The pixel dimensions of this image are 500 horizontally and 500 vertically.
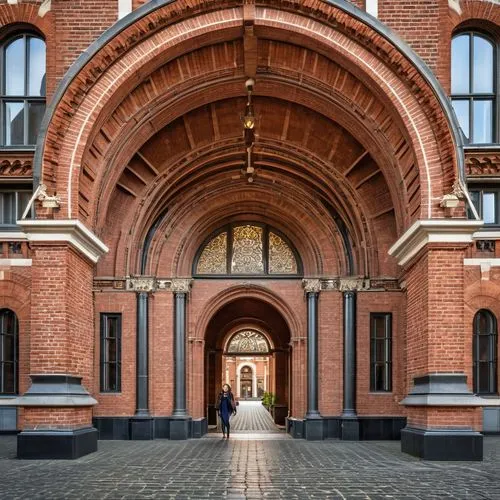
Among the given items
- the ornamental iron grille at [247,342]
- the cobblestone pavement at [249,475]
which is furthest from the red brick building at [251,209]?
the ornamental iron grille at [247,342]

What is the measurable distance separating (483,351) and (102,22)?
11.1 metres

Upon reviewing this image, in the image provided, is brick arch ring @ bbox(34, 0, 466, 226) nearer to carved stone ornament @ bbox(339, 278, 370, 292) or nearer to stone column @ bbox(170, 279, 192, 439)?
carved stone ornament @ bbox(339, 278, 370, 292)

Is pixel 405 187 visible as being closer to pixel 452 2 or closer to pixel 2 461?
pixel 452 2

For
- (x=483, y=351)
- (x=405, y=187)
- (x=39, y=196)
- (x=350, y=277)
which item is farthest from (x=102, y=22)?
(x=483, y=351)

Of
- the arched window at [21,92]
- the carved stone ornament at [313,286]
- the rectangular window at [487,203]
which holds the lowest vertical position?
the carved stone ornament at [313,286]

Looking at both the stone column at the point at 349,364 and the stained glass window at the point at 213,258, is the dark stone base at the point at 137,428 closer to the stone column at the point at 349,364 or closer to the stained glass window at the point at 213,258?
the stone column at the point at 349,364

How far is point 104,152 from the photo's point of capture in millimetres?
16219

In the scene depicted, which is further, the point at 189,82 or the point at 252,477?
the point at 189,82

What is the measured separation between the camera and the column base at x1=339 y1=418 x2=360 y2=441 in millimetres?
20078

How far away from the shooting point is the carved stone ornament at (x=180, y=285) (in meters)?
21.3

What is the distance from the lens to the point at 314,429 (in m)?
20.6

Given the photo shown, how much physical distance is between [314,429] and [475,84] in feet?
31.6

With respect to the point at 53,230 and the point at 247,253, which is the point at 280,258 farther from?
the point at 53,230

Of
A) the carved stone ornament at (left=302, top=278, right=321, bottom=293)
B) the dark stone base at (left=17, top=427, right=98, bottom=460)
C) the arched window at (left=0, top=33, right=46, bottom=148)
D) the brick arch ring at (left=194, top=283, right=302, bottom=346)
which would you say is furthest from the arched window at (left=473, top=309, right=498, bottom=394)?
the arched window at (left=0, top=33, right=46, bottom=148)
